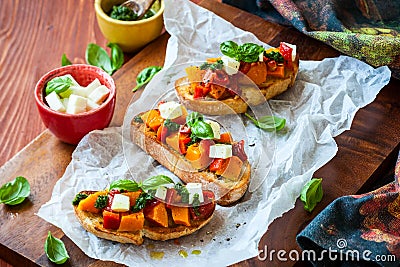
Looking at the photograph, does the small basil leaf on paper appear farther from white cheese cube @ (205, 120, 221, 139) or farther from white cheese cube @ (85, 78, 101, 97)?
white cheese cube @ (85, 78, 101, 97)

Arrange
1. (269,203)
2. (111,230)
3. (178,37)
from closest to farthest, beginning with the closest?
(111,230) < (269,203) < (178,37)

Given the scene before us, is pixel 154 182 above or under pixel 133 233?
above

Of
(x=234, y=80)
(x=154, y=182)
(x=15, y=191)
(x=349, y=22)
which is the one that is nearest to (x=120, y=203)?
(x=154, y=182)

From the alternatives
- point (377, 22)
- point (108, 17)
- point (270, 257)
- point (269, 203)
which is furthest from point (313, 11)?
point (270, 257)

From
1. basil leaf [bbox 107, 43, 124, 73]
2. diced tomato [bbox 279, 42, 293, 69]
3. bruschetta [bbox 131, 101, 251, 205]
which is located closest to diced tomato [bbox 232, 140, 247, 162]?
bruschetta [bbox 131, 101, 251, 205]

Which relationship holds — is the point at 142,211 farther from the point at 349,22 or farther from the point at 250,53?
the point at 349,22

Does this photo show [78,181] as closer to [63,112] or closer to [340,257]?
[63,112]
